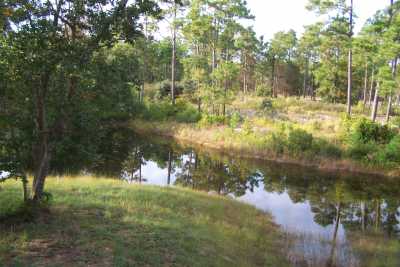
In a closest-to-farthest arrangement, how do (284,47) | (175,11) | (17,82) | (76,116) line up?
(17,82), (76,116), (175,11), (284,47)

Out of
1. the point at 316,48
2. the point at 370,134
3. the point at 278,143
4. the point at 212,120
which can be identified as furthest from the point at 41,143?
the point at 316,48

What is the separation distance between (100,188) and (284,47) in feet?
184

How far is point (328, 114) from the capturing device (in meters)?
39.0

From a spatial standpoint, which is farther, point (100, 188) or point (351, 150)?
point (351, 150)

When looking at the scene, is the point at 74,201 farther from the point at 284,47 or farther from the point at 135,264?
the point at 284,47

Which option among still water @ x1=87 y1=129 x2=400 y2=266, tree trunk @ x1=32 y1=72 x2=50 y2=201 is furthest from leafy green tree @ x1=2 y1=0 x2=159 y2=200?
still water @ x1=87 y1=129 x2=400 y2=266

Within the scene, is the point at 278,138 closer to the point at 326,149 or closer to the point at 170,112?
the point at 326,149

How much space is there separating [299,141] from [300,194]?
23.8 feet

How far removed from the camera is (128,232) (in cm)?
823

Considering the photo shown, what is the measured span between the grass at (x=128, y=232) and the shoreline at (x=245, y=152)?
488 inches

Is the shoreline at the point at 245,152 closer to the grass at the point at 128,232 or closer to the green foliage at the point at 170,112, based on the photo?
the green foliage at the point at 170,112

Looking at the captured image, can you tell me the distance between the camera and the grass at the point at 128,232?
6.82 metres

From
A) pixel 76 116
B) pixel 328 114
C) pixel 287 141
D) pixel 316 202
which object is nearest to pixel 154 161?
pixel 287 141

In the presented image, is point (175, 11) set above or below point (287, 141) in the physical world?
above
